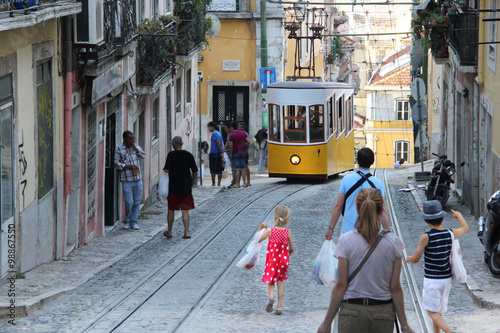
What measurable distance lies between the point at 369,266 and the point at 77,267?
22.2ft

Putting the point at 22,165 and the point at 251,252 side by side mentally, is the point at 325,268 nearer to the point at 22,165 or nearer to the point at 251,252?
the point at 251,252

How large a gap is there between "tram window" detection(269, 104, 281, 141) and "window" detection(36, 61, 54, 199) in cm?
1066

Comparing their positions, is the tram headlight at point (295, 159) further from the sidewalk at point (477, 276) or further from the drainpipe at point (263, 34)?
the drainpipe at point (263, 34)

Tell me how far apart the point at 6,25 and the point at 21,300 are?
2.76m

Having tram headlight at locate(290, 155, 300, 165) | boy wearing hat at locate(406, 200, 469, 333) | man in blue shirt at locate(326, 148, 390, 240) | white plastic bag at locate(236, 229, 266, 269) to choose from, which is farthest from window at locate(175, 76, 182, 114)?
boy wearing hat at locate(406, 200, 469, 333)

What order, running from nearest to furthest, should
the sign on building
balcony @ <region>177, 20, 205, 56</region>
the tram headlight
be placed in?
the tram headlight, balcony @ <region>177, 20, 205, 56</region>, the sign on building

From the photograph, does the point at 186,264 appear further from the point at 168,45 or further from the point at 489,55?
the point at 168,45

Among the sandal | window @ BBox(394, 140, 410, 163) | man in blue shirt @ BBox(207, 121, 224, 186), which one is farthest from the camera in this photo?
window @ BBox(394, 140, 410, 163)

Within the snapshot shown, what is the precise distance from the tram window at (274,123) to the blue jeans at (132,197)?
7350 mm

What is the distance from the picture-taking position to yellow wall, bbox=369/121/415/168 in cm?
6544

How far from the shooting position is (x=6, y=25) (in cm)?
865

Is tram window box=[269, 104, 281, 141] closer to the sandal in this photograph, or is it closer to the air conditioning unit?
the air conditioning unit

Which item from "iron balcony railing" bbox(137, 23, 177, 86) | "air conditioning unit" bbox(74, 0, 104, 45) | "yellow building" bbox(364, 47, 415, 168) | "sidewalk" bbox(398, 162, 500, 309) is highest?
"air conditioning unit" bbox(74, 0, 104, 45)

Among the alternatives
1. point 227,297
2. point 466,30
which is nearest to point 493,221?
point 227,297
